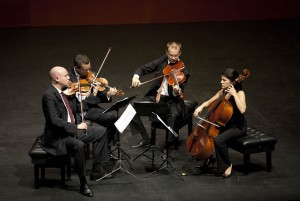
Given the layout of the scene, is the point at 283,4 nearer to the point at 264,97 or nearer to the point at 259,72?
the point at 259,72

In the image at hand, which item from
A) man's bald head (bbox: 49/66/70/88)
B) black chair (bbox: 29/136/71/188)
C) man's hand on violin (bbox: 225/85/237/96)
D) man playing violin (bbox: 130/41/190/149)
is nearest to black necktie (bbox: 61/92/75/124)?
man's bald head (bbox: 49/66/70/88)

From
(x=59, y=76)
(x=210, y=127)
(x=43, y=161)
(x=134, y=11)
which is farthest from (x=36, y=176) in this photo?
(x=134, y=11)

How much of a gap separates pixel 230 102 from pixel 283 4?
26.3 feet

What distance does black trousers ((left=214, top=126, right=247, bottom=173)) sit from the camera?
7.06 meters

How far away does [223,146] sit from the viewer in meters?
7.05

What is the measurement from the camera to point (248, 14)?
1450 centimetres

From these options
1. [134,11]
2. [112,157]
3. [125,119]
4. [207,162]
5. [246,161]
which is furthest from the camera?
[134,11]

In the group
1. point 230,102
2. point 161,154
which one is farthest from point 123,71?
point 230,102

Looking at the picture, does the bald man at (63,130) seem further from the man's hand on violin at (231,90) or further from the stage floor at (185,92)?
the man's hand on violin at (231,90)

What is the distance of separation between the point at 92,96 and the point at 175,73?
38.8 inches

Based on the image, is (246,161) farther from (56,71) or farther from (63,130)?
(56,71)

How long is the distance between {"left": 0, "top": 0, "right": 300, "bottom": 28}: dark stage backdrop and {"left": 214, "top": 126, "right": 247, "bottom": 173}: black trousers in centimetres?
731

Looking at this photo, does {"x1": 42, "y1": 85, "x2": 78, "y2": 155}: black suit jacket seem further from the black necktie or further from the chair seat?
the chair seat

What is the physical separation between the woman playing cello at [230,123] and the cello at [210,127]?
7cm
